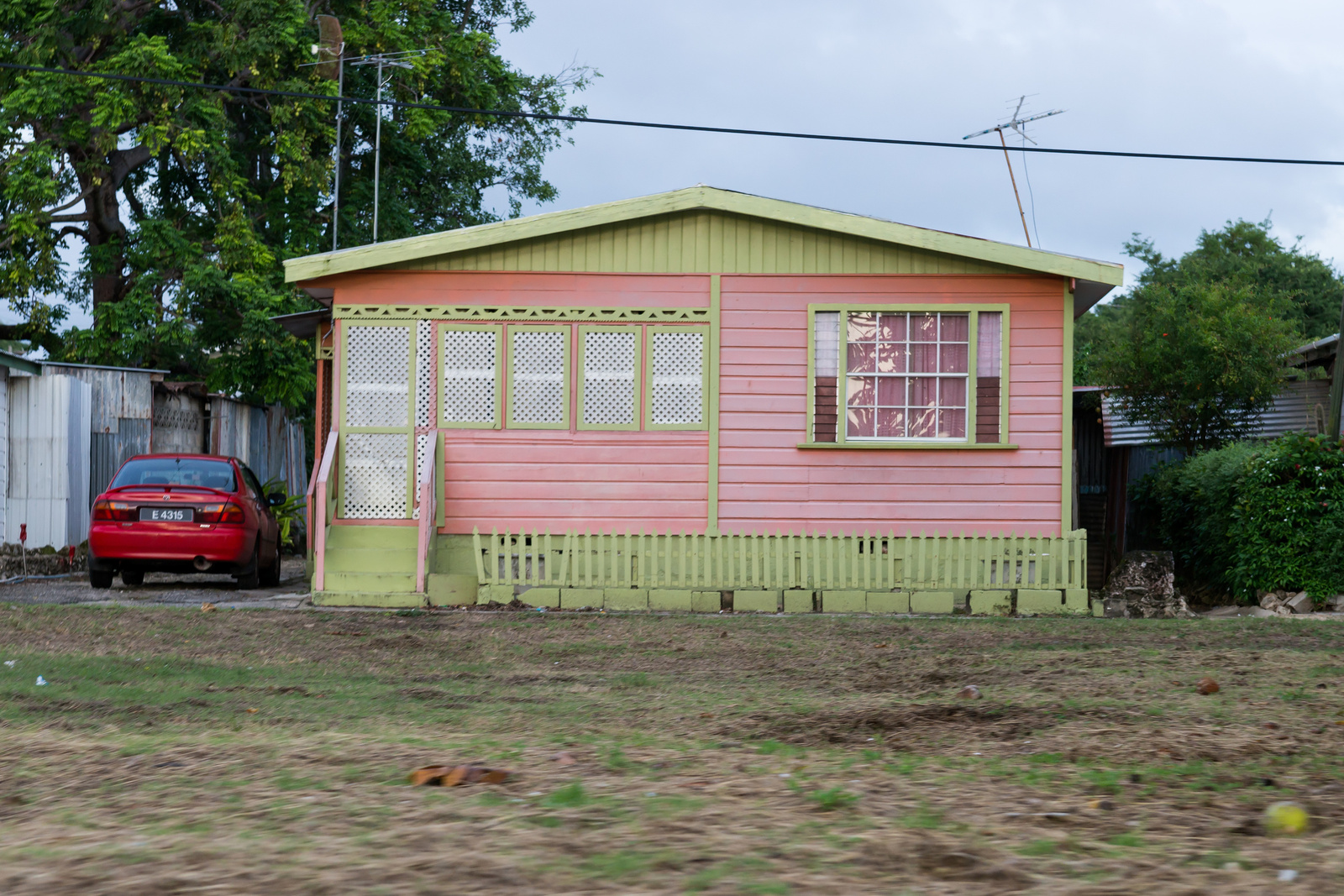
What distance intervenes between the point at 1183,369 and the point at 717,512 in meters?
10.1

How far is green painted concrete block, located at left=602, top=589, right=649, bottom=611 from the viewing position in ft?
46.7

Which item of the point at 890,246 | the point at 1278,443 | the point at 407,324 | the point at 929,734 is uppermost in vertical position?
the point at 890,246

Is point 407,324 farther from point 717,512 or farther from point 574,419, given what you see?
point 717,512

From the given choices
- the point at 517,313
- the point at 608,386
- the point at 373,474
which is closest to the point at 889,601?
the point at 608,386

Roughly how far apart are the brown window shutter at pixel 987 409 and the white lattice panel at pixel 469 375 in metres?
5.34

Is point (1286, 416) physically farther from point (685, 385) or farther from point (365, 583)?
point (365, 583)

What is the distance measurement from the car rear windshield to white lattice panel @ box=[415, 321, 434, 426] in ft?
8.26

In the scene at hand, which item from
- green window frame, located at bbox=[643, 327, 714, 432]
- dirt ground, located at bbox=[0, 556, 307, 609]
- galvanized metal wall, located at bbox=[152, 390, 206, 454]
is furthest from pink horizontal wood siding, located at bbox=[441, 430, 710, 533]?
galvanized metal wall, located at bbox=[152, 390, 206, 454]

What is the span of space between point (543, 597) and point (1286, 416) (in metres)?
16.2

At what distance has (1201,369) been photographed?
21.0 metres

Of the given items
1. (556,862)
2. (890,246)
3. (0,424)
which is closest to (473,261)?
(890,246)

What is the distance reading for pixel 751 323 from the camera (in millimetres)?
14859

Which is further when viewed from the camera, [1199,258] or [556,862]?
[1199,258]

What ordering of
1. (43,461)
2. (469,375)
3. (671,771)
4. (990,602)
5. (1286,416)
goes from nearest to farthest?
(671,771) < (990,602) < (469,375) < (43,461) < (1286,416)
